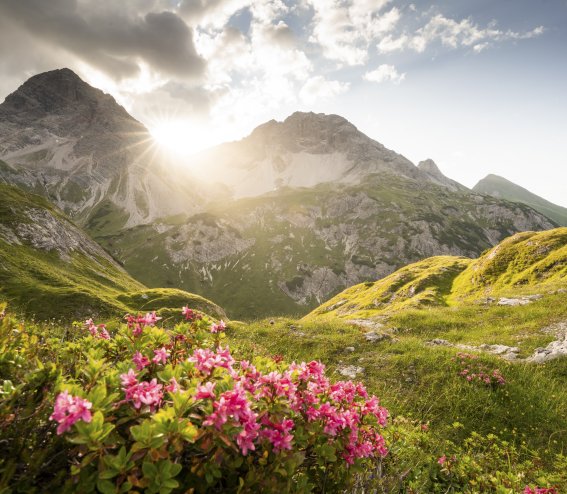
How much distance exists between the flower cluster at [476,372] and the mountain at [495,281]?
15792 millimetres

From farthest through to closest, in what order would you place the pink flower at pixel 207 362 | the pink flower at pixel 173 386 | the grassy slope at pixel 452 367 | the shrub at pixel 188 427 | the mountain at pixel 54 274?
the mountain at pixel 54 274 → the grassy slope at pixel 452 367 → the pink flower at pixel 207 362 → the pink flower at pixel 173 386 → the shrub at pixel 188 427

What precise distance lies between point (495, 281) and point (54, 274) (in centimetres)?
5743

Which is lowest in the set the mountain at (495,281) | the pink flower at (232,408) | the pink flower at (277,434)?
the mountain at (495,281)

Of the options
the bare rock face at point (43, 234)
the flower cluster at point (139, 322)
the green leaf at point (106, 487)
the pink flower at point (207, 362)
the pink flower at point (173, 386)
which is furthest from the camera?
the bare rock face at point (43, 234)

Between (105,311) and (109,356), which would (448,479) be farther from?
(105,311)

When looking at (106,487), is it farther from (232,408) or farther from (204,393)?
(232,408)

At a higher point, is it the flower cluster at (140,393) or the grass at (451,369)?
the flower cluster at (140,393)

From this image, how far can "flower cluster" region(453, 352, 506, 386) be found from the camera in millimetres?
13242

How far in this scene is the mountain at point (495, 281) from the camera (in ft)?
105

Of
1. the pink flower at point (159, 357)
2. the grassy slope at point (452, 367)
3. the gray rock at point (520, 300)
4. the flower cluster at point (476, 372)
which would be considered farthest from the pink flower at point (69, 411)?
the gray rock at point (520, 300)

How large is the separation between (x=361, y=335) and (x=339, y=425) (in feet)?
57.3

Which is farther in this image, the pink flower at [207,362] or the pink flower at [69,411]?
the pink flower at [207,362]

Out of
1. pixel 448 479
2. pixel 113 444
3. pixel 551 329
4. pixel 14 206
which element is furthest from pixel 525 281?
pixel 14 206

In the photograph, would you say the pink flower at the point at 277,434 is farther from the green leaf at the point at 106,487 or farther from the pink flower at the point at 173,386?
the green leaf at the point at 106,487
